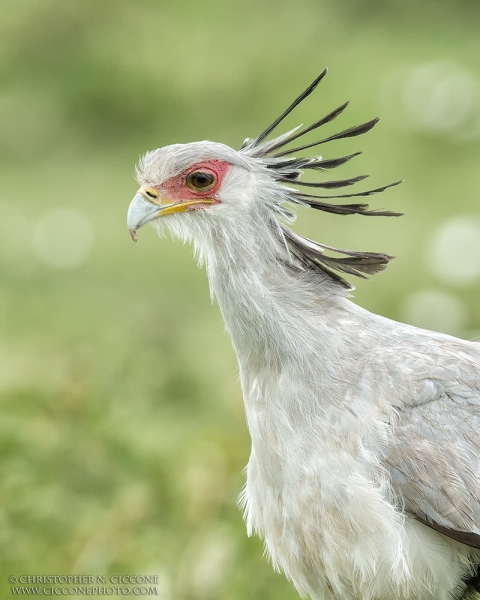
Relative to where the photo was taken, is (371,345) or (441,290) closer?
(371,345)

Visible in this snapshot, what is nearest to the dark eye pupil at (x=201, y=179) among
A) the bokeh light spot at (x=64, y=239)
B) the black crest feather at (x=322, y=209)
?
the black crest feather at (x=322, y=209)

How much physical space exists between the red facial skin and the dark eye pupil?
0.01 metres

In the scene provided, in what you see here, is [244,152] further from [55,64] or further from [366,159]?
[55,64]

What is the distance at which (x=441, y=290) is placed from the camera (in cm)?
564

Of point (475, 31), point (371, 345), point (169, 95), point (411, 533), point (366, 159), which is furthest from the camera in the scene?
point (475, 31)

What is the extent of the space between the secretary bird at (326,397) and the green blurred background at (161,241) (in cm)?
73

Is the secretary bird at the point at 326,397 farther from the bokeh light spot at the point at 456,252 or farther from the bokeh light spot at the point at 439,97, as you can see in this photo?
the bokeh light spot at the point at 439,97

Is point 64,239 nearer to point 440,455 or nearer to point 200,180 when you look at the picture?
point 200,180

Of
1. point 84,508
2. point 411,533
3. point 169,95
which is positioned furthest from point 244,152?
point 169,95

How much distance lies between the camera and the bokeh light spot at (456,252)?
575 cm

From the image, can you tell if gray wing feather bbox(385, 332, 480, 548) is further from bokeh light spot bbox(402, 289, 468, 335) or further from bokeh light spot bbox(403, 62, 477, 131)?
bokeh light spot bbox(403, 62, 477, 131)

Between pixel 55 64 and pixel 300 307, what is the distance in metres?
5.76

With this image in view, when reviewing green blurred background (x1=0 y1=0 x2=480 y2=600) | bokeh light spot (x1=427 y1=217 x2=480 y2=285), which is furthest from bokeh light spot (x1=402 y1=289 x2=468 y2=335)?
bokeh light spot (x1=427 y1=217 x2=480 y2=285)

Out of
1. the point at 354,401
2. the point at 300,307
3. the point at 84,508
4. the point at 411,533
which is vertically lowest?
the point at 84,508
